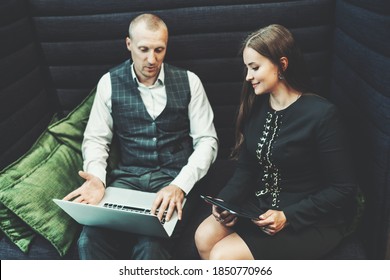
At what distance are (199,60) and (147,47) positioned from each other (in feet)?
1.17

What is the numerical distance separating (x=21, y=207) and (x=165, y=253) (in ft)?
1.79

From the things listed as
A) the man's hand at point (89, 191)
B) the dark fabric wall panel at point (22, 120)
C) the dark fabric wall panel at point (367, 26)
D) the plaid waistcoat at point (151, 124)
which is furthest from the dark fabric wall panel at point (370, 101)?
the dark fabric wall panel at point (22, 120)

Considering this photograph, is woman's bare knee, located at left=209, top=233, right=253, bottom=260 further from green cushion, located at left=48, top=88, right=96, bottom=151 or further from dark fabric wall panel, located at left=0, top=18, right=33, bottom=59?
dark fabric wall panel, located at left=0, top=18, right=33, bottom=59

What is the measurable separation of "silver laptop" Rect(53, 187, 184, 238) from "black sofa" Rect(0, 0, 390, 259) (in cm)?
17

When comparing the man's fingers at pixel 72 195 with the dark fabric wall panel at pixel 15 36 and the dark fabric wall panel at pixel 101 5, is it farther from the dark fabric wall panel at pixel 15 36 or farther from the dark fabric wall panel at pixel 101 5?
the dark fabric wall panel at pixel 101 5

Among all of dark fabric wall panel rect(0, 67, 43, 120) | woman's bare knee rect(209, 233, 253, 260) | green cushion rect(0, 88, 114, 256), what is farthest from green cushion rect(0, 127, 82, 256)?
woman's bare knee rect(209, 233, 253, 260)

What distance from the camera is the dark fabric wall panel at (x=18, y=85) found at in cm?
160

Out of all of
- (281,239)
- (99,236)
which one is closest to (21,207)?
(99,236)

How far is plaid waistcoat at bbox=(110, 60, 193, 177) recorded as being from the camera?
5.31ft

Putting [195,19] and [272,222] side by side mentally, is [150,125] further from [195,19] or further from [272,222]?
[272,222]

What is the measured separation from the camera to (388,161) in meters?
1.21

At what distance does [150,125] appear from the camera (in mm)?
1620

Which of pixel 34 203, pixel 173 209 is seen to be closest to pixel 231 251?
pixel 173 209

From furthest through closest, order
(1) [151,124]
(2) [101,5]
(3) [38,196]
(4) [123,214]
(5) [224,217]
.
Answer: (2) [101,5] < (1) [151,124] < (3) [38,196] < (5) [224,217] < (4) [123,214]
